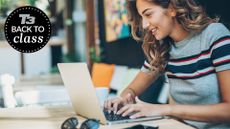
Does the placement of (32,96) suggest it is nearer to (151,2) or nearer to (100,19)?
(151,2)

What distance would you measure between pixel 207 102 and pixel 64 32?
6.59 metres

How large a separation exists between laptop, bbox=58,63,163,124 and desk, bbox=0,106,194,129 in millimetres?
38

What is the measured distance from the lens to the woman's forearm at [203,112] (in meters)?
1.48

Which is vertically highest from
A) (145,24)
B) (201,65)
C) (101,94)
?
(145,24)

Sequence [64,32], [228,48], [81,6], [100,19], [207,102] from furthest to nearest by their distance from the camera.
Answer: [64,32] < [81,6] < [100,19] < [207,102] < [228,48]

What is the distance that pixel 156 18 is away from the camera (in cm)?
182

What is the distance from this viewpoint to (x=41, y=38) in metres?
2.38

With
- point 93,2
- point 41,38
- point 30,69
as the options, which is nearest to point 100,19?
point 93,2

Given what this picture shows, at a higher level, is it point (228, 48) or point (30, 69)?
point (228, 48)

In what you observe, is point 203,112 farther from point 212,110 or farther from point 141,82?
point 141,82

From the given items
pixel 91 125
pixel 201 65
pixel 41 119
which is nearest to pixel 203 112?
pixel 201 65

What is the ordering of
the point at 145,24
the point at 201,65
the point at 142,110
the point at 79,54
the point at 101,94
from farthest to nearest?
1. the point at 79,54
2. the point at 145,24
3. the point at 101,94
4. the point at 201,65
5. the point at 142,110

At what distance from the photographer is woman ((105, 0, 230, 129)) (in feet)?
4.94

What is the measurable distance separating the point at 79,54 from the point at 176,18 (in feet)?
19.1
